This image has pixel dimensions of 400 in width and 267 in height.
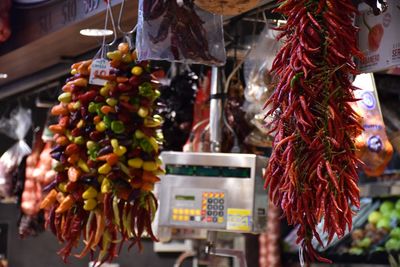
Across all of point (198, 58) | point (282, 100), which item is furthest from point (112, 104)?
point (282, 100)

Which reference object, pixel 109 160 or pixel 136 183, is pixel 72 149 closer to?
pixel 109 160

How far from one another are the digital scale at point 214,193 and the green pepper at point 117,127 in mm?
1189

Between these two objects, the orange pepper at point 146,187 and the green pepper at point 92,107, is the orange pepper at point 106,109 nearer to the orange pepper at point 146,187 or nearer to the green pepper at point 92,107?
the green pepper at point 92,107

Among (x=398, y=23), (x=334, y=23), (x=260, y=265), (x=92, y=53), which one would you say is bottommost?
(x=260, y=265)

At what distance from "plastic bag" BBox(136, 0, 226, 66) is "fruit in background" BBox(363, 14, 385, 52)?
0.63 metres

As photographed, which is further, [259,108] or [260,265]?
[260,265]

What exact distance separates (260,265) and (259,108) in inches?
153

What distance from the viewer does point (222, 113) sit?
498 centimetres

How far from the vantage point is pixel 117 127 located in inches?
141

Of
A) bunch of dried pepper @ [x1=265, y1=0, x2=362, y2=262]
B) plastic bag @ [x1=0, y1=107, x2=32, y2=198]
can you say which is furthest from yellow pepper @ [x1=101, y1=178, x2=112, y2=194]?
plastic bag @ [x1=0, y1=107, x2=32, y2=198]

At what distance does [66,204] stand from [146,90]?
0.61 meters

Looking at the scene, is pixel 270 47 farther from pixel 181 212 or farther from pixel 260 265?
pixel 260 265

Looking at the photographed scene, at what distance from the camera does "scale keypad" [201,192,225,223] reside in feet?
15.3

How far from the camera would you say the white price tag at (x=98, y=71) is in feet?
12.2
